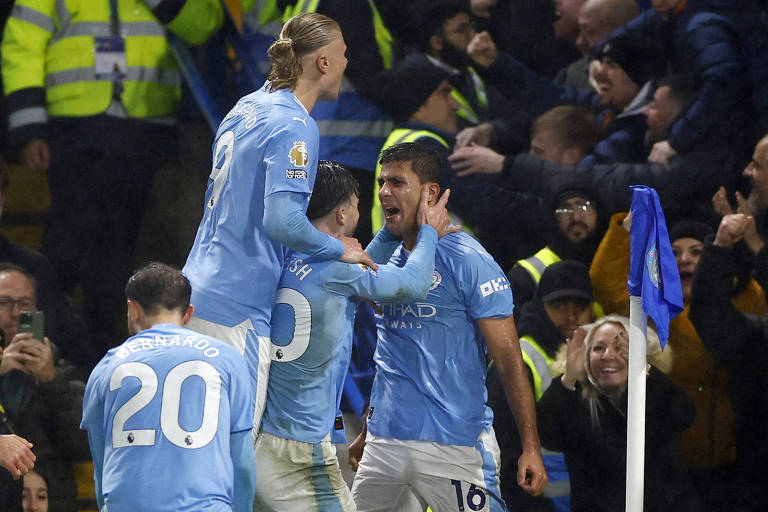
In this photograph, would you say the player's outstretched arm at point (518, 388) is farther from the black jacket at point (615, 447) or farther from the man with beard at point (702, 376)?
the man with beard at point (702, 376)

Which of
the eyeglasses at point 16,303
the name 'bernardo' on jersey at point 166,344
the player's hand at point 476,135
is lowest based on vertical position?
the eyeglasses at point 16,303

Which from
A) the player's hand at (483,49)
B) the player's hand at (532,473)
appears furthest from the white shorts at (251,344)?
the player's hand at (483,49)

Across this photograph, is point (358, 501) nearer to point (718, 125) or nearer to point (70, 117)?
point (718, 125)

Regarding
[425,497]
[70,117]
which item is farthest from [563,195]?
[70,117]

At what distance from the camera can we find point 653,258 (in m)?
4.31

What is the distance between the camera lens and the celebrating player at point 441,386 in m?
4.24

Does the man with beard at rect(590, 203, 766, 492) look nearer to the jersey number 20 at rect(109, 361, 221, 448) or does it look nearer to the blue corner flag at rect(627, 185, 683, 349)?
the blue corner flag at rect(627, 185, 683, 349)

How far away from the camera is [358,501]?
4363 mm

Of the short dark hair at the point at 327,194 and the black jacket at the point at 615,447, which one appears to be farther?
the black jacket at the point at 615,447

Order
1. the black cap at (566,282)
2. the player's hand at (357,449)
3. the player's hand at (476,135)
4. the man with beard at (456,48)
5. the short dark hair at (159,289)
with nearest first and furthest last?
the short dark hair at (159,289) → the player's hand at (357,449) → the black cap at (566,282) → the player's hand at (476,135) → the man with beard at (456,48)

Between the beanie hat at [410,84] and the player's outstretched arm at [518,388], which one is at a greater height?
the beanie hat at [410,84]

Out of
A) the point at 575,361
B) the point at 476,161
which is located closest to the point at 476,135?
the point at 476,161

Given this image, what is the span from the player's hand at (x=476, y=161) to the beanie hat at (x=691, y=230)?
1.04 meters

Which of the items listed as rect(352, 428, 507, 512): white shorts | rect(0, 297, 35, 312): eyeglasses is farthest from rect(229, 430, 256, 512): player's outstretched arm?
rect(0, 297, 35, 312): eyeglasses
